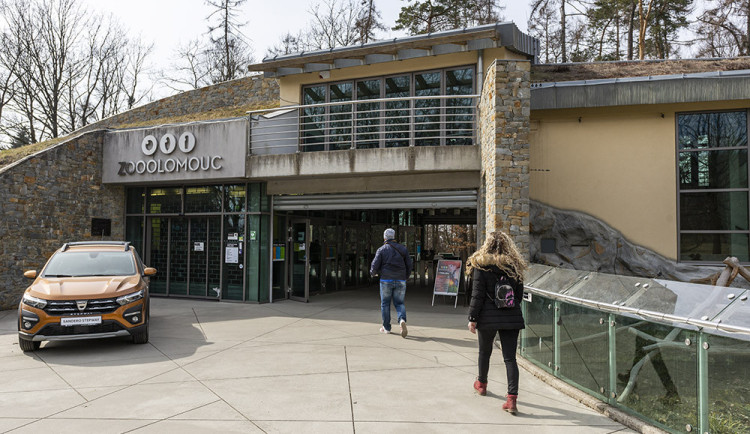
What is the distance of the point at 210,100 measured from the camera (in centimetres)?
1886

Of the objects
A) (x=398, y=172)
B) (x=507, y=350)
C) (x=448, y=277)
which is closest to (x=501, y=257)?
(x=507, y=350)

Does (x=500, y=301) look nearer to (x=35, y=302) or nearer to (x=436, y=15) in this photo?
(x=35, y=302)

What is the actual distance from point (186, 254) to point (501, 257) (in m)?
11.2

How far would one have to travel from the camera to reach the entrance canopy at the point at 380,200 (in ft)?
35.8

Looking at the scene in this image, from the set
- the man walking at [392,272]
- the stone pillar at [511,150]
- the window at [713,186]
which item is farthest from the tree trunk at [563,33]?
the man walking at [392,272]

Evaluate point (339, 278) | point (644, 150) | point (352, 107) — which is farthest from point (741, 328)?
point (339, 278)

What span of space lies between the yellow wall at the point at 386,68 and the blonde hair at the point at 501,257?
8616 millimetres

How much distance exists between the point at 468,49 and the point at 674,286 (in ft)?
30.2

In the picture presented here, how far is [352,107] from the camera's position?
1341 centimetres

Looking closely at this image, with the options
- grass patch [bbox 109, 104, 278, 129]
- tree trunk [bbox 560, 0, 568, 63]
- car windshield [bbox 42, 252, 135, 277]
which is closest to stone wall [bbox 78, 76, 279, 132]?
grass patch [bbox 109, 104, 278, 129]

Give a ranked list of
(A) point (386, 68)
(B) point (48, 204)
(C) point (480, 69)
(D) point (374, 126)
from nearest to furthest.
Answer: (D) point (374, 126), (C) point (480, 69), (B) point (48, 204), (A) point (386, 68)

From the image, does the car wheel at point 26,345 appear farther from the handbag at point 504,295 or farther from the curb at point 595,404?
the curb at point 595,404

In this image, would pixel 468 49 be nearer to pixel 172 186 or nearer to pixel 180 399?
pixel 172 186

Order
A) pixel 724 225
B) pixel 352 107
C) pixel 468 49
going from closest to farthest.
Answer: pixel 724 225, pixel 468 49, pixel 352 107
